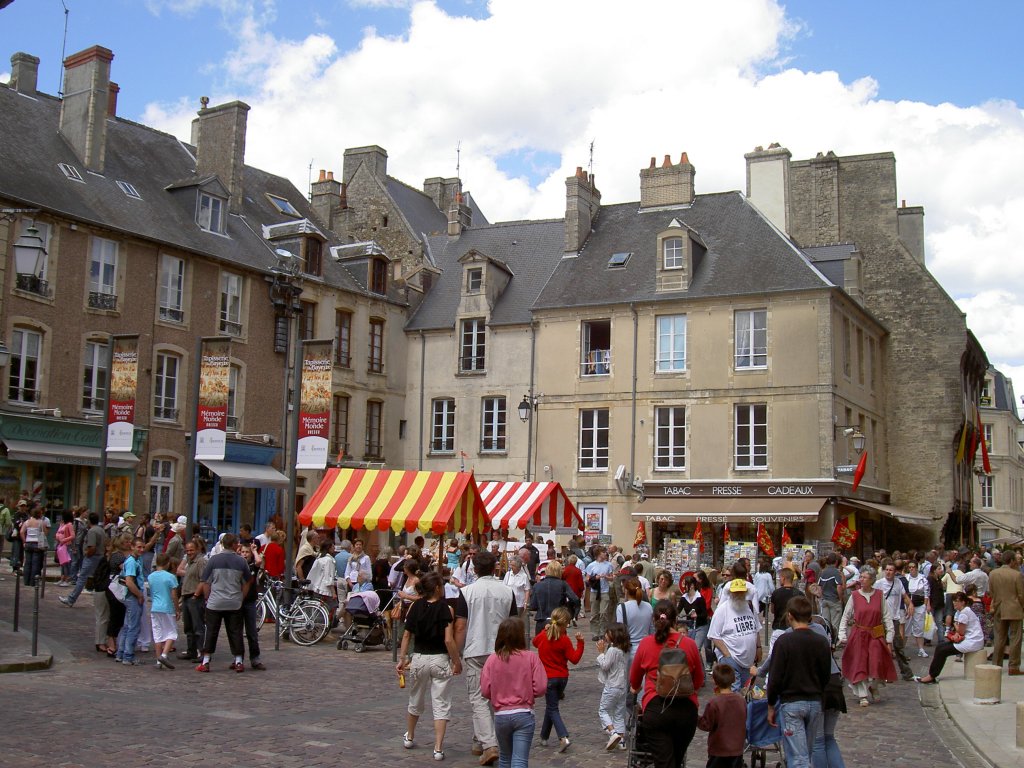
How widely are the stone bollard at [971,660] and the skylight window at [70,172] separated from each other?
21479 mm

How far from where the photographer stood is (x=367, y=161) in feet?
123

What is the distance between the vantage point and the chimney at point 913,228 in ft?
118

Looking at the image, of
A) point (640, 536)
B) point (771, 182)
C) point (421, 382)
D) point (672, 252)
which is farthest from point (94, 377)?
point (771, 182)

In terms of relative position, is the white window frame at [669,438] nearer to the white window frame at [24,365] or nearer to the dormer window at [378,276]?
Answer: the dormer window at [378,276]

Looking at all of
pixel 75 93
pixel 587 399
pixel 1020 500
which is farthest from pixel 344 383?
pixel 1020 500

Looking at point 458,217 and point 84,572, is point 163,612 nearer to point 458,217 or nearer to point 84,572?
point 84,572

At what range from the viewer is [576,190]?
105ft

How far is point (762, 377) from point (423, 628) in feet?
68.1

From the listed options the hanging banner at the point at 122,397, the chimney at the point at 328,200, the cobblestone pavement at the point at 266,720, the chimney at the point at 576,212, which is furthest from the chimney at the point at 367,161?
the cobblestone pavement at the point at 266,720

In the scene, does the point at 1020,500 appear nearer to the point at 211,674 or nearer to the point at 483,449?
the point at 483,449

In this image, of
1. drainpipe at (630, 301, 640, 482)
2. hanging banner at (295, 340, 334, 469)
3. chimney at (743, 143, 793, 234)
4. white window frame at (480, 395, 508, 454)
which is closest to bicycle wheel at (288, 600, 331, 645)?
hanging banner at (295, 340, 334, 469)

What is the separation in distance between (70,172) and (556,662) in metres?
21.0

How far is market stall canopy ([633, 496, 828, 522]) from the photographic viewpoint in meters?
26.5

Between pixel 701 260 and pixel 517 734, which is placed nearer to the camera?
pixel 517 734
